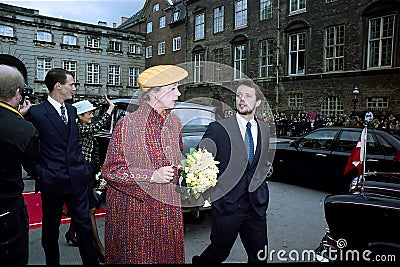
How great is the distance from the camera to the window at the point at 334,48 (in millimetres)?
21000

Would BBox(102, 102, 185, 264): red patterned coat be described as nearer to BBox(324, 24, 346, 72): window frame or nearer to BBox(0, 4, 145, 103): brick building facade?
BBox(324, 24, 346, 72): window frame

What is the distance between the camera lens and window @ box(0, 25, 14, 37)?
3067cm

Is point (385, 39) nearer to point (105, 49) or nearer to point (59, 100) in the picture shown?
point (59, 100)

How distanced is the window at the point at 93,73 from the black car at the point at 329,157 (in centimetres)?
3225

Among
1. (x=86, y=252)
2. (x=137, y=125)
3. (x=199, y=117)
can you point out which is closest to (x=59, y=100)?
(x=137, y=125)

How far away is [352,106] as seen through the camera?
20.1 m

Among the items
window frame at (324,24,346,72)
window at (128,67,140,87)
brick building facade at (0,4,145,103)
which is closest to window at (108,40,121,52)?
brick building facade at (0,4,145,103)

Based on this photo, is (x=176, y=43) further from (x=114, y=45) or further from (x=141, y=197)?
(x=141, y=197)

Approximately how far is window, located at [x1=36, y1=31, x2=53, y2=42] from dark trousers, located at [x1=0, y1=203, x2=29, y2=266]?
3605 cm

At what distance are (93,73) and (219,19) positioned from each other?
656 inches

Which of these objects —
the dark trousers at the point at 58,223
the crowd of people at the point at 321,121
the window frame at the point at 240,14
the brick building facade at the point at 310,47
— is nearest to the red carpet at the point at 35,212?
the dark trousers at the point at 58,223

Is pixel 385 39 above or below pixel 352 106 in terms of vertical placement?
above

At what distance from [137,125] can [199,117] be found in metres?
2.65

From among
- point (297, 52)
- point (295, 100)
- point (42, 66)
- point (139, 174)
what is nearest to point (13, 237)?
point (139, 174)
